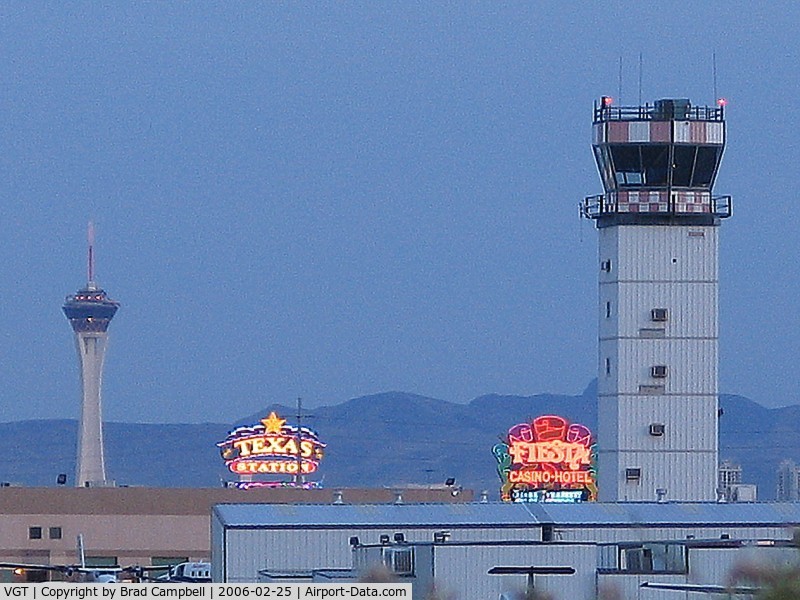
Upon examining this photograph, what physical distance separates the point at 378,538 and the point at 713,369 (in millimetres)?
32403

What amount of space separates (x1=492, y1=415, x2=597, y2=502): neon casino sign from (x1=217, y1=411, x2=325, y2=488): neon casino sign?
29443 mm

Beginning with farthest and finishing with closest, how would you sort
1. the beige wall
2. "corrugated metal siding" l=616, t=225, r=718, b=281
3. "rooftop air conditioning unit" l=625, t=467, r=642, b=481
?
1. the beige wall
2. "corrugated metal siding" l=616, t=225, r=718, b=281
3. "rooftop air conditioning unit" l=625, t=467, r=642, b=481

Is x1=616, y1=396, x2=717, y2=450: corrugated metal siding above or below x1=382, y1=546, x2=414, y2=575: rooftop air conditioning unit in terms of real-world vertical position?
above

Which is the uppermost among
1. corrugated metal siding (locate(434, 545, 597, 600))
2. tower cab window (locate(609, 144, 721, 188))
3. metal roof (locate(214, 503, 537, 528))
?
tower cab window (locate(609, 144, 721, 188))

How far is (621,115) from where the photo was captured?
117562mm

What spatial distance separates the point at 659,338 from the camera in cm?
11388

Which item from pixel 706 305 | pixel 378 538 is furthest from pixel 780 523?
pixel 706 305

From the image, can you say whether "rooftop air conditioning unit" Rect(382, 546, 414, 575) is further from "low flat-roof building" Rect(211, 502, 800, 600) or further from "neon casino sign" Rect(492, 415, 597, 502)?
"neon casino sign" Rect(492, 415, 597, 502)

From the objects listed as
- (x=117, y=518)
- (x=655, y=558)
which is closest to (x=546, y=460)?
(x=117, y=518)

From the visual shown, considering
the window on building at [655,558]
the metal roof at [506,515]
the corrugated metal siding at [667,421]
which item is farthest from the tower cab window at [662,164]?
the window on building at [655,558]

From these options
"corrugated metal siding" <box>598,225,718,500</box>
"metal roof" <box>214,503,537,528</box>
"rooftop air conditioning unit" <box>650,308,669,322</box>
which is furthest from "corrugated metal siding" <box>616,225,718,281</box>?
"metal roof" <box>214,503,537,528</box>

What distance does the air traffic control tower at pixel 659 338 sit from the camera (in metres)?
113

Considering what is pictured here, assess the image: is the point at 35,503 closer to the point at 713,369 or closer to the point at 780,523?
the point at 713,369

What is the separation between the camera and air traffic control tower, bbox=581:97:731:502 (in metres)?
113
